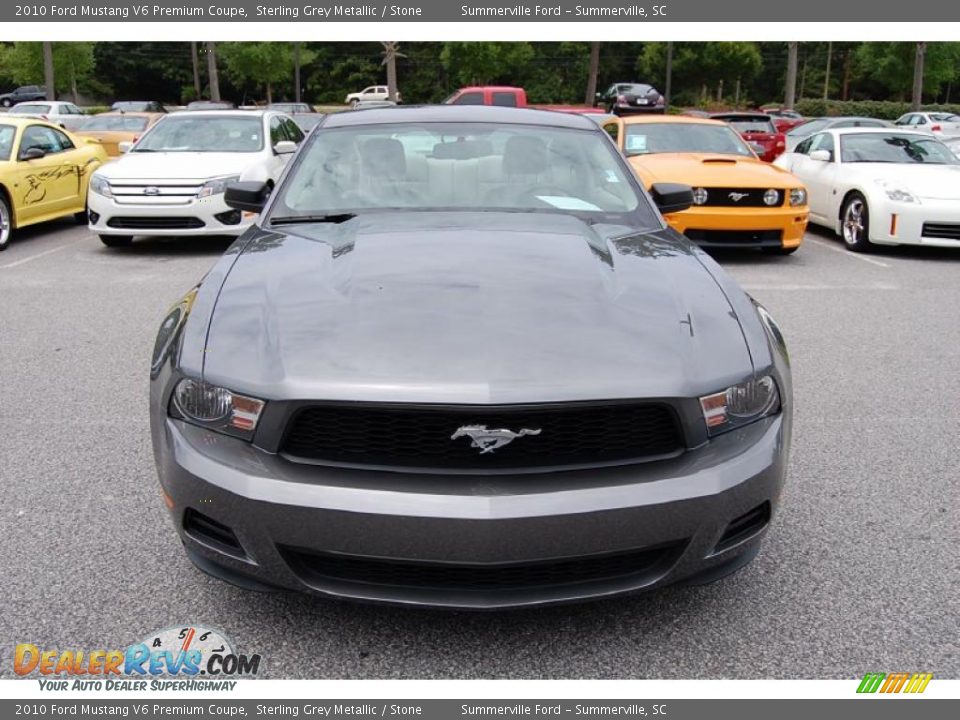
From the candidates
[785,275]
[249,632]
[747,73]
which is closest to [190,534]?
[249,632]

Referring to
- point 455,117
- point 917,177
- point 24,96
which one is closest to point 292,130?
point 917,177

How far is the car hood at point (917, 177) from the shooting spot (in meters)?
9.93

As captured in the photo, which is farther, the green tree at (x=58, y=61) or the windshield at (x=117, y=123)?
the green tree at (x=58, y=61)

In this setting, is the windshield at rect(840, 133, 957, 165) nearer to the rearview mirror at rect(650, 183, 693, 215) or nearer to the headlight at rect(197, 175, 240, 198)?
the headlight at rect(197, 175, 240, 198)

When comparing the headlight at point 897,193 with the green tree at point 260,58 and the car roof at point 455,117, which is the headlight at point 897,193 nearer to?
the car roof at point 455,117

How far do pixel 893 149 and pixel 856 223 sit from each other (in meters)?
1.41

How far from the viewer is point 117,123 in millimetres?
19672

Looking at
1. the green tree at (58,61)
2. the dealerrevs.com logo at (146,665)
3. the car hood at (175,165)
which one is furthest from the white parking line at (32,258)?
the green tree at (58,61)

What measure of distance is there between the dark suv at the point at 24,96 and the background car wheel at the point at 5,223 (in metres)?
47.0

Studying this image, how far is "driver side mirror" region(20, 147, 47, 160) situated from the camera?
10654mm

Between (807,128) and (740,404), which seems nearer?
(740,404)

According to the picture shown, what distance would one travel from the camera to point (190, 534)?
2.56 m

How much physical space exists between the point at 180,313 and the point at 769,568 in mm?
2124
